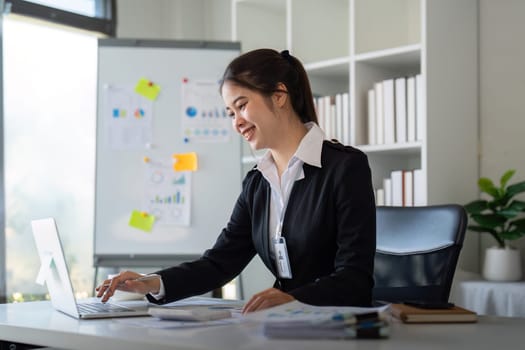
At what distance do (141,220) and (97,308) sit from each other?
67.9 inches

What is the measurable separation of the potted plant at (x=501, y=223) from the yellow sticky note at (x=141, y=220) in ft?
4.66

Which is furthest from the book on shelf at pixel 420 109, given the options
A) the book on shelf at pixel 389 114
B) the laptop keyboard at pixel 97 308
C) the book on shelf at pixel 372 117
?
the laptop keyboard at pixel 97 308

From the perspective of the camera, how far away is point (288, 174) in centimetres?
193

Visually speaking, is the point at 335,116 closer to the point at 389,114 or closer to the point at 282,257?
the point at 389,114

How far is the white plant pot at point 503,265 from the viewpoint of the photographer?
295cm

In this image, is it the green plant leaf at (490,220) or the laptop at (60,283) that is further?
the green plant leaf at (490,220)

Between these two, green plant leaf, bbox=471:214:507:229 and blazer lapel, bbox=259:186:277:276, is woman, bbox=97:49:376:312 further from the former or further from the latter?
green plant leaf, bbox=471:214:507:229

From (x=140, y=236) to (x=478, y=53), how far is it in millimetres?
1767

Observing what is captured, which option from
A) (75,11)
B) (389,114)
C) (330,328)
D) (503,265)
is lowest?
(503,265)

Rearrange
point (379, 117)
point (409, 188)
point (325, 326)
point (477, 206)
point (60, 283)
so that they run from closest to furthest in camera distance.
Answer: point (325, 326), point (60, 283), point (477, 206), point (409, 188), point (379, 117)

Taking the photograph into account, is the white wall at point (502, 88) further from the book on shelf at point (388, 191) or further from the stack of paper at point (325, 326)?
the stack of paper at point (325, 326)

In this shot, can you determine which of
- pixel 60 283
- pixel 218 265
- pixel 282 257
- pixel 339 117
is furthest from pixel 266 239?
pixel 339 117

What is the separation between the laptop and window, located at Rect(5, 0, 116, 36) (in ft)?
7.09

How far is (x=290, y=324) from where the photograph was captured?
48.1 inches
